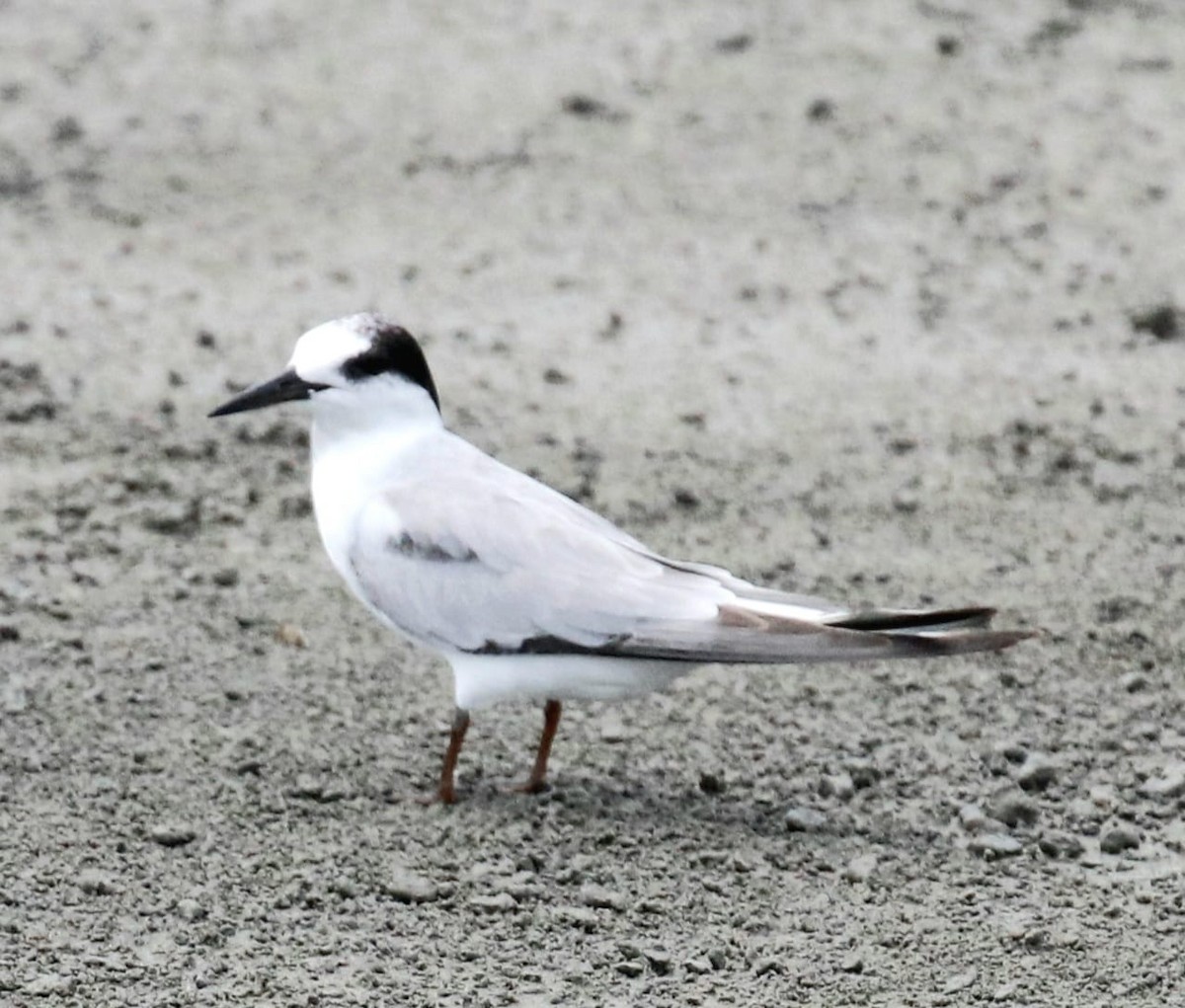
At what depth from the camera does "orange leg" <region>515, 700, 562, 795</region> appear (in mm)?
4961

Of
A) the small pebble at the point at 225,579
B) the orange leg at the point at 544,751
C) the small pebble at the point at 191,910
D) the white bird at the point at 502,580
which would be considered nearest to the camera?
the small pebble at the point at 191,910

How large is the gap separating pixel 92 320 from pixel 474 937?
3868 mm

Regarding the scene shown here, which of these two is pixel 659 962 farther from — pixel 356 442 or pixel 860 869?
pixel 356 442

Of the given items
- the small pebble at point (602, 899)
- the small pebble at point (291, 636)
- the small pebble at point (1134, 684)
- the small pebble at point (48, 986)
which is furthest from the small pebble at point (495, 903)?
the small pebble at point (1134, 684)

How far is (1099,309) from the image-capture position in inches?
→ 308

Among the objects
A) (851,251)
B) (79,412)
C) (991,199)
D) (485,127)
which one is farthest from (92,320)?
(991,199)

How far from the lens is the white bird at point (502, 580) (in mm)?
4629

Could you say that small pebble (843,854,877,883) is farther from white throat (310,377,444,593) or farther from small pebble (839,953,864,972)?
white throat (310,377,444,593)

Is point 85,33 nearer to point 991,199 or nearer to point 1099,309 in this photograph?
point 991,199

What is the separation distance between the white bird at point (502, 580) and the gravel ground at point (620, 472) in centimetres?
34

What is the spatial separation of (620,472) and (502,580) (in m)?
1.96

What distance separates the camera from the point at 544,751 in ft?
16.3

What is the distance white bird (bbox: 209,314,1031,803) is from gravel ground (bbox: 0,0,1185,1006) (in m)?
0.34

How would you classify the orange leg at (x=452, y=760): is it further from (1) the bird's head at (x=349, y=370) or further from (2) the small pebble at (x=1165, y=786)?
(2) the small pebble at (x=1165, y=786)
